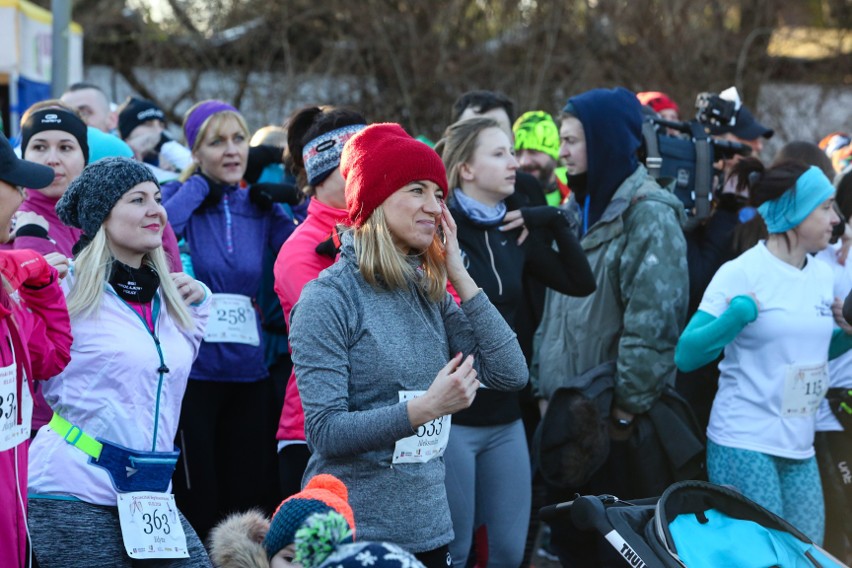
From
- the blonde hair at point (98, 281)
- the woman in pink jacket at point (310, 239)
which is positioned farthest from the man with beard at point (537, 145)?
the blonde hair at point (98, 281)

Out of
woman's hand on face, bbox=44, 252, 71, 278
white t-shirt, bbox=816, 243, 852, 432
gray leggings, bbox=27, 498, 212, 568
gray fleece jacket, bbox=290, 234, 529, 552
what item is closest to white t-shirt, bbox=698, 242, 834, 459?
white t-shirt, bbox=816, 243, 852, 432

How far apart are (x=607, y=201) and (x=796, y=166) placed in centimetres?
84

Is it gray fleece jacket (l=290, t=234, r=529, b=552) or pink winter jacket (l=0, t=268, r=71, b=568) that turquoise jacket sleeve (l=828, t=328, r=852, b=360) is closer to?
gray fleece jacket (l=290, t=234, r=529, b=552)

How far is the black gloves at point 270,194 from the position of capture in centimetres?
552

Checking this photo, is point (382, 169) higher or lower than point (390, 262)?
higher

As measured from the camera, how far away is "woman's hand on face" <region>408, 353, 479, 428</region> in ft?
10.1

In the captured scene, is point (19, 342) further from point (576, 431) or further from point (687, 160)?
point (687, 160)

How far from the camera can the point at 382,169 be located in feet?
11.3

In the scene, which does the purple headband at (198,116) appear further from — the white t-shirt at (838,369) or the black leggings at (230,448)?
the white t-shirt at (838,369)

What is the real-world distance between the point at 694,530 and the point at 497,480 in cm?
114

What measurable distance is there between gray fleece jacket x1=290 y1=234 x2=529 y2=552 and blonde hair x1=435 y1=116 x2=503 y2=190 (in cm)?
139

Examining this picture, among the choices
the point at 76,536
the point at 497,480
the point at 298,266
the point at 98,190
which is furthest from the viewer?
the point at 497,480

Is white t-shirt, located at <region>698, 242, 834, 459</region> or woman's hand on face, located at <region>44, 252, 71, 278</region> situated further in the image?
white t-shirt, located at <region>698, 242, 834, 459</region>

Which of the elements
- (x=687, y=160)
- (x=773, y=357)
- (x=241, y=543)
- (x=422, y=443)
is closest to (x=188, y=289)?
(x=422, y=443)
